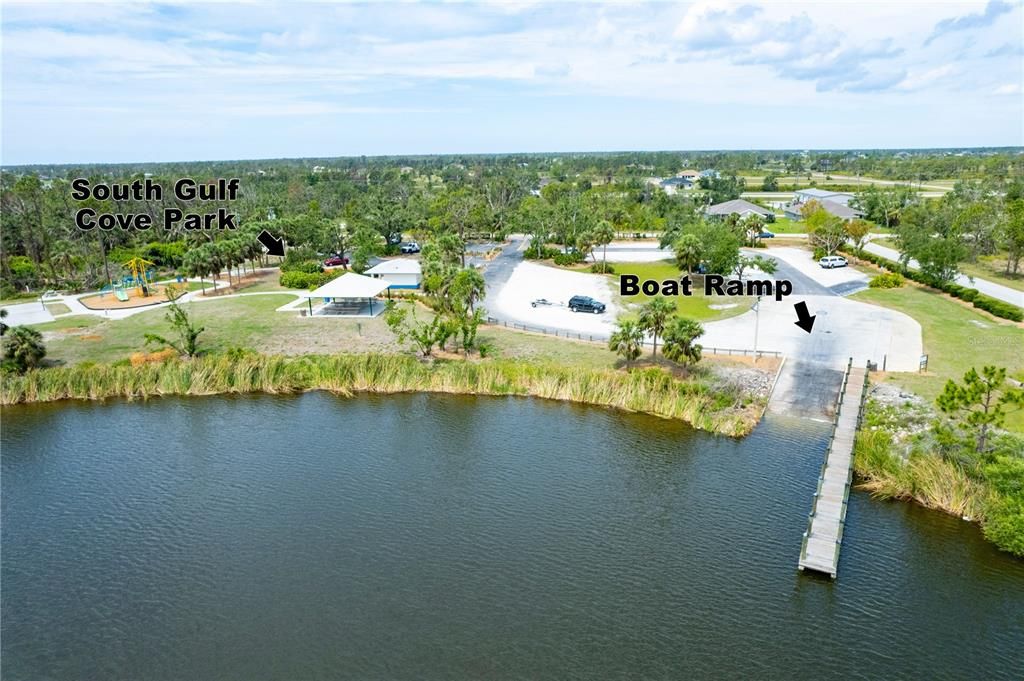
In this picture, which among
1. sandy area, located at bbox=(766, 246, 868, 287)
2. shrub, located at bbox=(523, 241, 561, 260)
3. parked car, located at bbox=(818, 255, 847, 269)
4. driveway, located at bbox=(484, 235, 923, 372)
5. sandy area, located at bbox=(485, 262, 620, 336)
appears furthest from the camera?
shrub, located at bbox=(523, 241, 561, 260)

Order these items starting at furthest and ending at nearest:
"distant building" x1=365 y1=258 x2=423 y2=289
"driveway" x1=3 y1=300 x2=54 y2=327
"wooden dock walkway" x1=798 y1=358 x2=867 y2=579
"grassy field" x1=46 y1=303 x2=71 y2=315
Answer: "distant building" x1=365 y1=258 x2=423 y2=289, "grassy field" x1=46 y1=303 x2=71 y2=315, "driveway" x1=3 y1=300 x2=54 y2=327, "wooden dock walkway" x1=798 y1=358 x2=867 y2=579

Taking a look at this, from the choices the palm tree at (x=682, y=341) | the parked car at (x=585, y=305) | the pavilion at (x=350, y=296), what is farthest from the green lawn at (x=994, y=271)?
the pavilion at (x=350, y=296)

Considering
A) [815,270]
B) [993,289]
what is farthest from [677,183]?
[993,289]

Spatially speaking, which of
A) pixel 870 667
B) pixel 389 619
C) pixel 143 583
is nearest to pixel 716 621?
pixel 870 667

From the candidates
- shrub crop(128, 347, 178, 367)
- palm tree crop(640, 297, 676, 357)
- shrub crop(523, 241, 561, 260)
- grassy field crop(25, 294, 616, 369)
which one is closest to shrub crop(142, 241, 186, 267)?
grassy field crop(25, 294, 616, 369)

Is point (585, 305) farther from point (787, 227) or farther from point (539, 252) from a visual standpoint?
point (787, 227)

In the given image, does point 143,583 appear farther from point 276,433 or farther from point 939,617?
point 939,617

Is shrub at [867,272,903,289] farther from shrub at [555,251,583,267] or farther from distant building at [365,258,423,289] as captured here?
distant building at [365,258,423,289]
